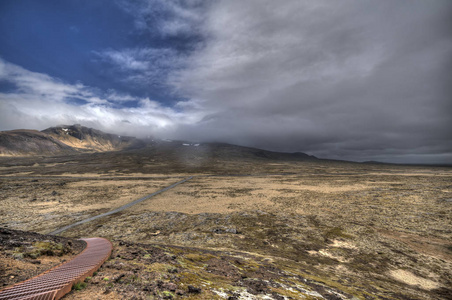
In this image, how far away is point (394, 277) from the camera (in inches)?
424

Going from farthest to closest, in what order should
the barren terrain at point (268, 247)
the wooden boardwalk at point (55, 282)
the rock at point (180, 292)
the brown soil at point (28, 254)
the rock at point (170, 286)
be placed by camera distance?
the barren terrain at point (268, 247)
the brown soil at point (28, 254)
the rock at point (170, 286)
the rock at point (180, 292)
the wooden boardwalk at point (55, 282)

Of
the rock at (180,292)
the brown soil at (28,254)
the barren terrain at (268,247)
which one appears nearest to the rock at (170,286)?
the barren terrain at (268,247)

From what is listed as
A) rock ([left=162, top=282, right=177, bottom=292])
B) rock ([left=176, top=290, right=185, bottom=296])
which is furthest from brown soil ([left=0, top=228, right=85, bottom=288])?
rock ([left=176, top=290, right=185, bottom=296])

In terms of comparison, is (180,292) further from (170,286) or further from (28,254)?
(28,254)

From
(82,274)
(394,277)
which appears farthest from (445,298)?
(82,274)

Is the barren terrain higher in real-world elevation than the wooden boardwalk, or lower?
lower

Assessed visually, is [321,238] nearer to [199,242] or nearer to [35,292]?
[199,242]

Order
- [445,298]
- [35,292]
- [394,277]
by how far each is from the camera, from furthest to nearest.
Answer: [394,277]
[445,298]
[35,292]

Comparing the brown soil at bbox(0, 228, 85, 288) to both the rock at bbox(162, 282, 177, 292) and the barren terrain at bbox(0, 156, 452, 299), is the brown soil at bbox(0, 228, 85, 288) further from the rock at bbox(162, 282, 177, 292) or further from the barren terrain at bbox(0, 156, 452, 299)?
the rock at bbox(162, 282, 177, 292)

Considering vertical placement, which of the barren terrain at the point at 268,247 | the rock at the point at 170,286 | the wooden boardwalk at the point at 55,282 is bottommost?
the barren terrain at the point at 268,247

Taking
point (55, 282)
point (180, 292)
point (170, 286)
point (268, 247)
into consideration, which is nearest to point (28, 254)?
point (55, 282)

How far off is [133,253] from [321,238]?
51.1 feet

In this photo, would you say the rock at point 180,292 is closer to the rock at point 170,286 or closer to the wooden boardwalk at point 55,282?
the rock at point 170,286

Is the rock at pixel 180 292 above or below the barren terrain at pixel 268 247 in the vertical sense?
above
